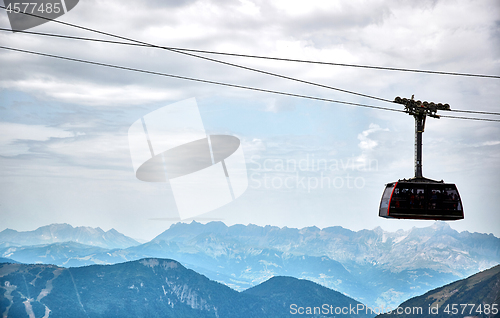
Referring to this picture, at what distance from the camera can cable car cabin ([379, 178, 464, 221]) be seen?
3475cm

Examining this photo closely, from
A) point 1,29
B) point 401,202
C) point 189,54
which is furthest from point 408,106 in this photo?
point 1,29

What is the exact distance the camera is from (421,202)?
34.9m

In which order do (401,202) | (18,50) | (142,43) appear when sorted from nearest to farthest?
(142,43) < (18,50) < (401,202)

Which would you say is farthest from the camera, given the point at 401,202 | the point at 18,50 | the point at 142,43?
the point at 401,202

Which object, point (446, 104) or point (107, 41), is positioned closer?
point (107, 41)

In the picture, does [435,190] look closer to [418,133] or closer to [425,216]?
[425,216]

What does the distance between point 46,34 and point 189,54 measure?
33.4ft

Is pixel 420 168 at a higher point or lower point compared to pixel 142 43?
lower

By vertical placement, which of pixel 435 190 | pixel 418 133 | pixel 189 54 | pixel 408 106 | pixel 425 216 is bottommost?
pixel 425 216

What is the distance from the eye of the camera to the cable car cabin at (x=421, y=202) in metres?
34.8

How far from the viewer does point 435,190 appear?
35156mm

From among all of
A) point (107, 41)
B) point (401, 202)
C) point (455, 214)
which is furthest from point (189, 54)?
point (455, 214)

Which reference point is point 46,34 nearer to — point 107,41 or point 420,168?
point 107,41

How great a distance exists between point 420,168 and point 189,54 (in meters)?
21.3
